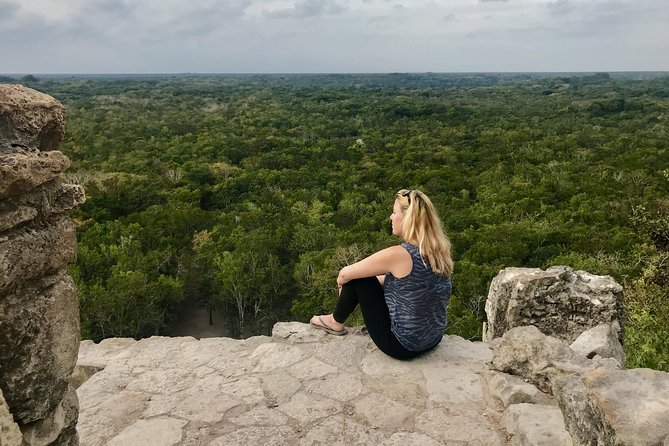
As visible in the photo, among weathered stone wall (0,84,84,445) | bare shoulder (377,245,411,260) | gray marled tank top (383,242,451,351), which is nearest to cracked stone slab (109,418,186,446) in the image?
weathered stone wall (0,84,84,445)

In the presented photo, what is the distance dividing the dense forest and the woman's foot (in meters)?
3.28

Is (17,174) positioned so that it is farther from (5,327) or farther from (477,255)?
(477,255)

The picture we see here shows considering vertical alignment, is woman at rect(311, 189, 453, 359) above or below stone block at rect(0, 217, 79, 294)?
below

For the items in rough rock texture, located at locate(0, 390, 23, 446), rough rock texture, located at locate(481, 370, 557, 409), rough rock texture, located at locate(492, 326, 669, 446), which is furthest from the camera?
rough rock texture, located at locate(481, 370, 557, 409)

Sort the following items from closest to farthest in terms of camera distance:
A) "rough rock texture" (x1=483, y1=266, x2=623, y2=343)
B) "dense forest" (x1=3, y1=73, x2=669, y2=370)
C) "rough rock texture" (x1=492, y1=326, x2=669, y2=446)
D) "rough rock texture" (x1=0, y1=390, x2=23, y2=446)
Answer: "rough rock texture" (x1=0, y1=390, x2=23, y2=446)
"rough rock texture" (x1=492, y1=326, x2=669, y2=446)
"rough rock texture" (x1=483, y1=266, x2=623, y2=343)
"dense forest" (x1=3, y1=73, x2=669, y2=370)

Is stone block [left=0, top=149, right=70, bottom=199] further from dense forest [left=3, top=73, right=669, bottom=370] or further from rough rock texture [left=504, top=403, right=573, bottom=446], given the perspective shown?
dense forest [left=3, top=73, right=669, bottom=370]

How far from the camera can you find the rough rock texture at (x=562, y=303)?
15.9ft

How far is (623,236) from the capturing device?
17.7 metres

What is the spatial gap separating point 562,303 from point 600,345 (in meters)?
1.01

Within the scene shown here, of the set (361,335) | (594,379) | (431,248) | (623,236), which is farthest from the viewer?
(623,236)

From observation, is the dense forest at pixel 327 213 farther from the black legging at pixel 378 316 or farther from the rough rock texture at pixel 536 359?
the black legging at pixel 378 316

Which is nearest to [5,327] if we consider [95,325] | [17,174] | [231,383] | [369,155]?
[17,174]

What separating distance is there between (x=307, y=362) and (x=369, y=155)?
36021 millimetres

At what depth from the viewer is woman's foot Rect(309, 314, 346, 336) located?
4320mm
